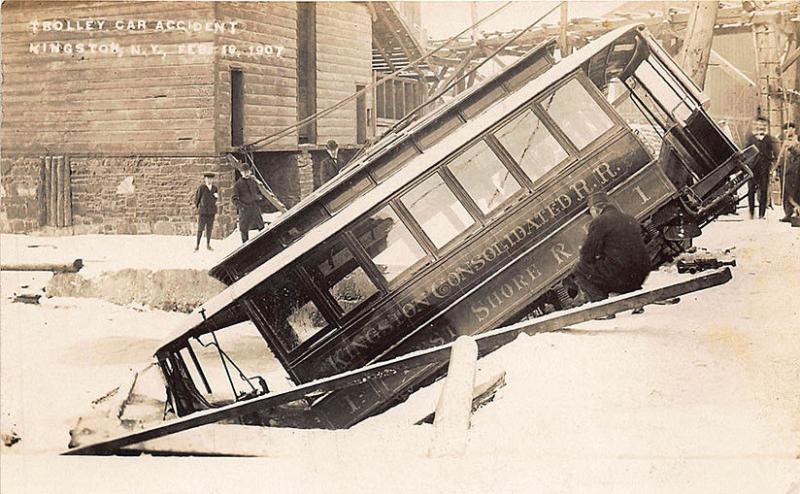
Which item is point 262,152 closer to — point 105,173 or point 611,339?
point 105,173

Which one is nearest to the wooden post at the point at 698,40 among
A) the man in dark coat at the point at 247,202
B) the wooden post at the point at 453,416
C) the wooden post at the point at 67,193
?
the wooden post at the point at 453,416

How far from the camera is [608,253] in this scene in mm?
4836

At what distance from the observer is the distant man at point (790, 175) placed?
19.4 ft

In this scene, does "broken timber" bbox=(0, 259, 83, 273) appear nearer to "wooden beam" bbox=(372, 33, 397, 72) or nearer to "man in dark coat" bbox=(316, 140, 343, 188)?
"man in dark coat" bbox=(316, 140, 343, 188)

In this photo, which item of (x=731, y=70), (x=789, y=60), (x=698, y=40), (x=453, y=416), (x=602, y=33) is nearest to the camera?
(x=453, y=416)

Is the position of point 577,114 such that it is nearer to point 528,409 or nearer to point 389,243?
point 389,243

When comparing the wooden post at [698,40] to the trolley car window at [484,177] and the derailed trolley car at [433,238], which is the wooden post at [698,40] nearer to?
the derailed trolley car at [433,238]

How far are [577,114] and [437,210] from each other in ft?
4.09

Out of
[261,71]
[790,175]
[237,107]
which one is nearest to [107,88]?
[237,107]

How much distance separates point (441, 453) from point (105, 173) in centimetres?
313

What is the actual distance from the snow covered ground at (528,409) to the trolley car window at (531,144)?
1.18 metres

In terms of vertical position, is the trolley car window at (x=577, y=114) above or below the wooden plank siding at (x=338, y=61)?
Answer: below

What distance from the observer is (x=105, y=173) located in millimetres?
5109

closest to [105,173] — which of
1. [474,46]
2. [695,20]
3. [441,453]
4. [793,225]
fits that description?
[474,46]
